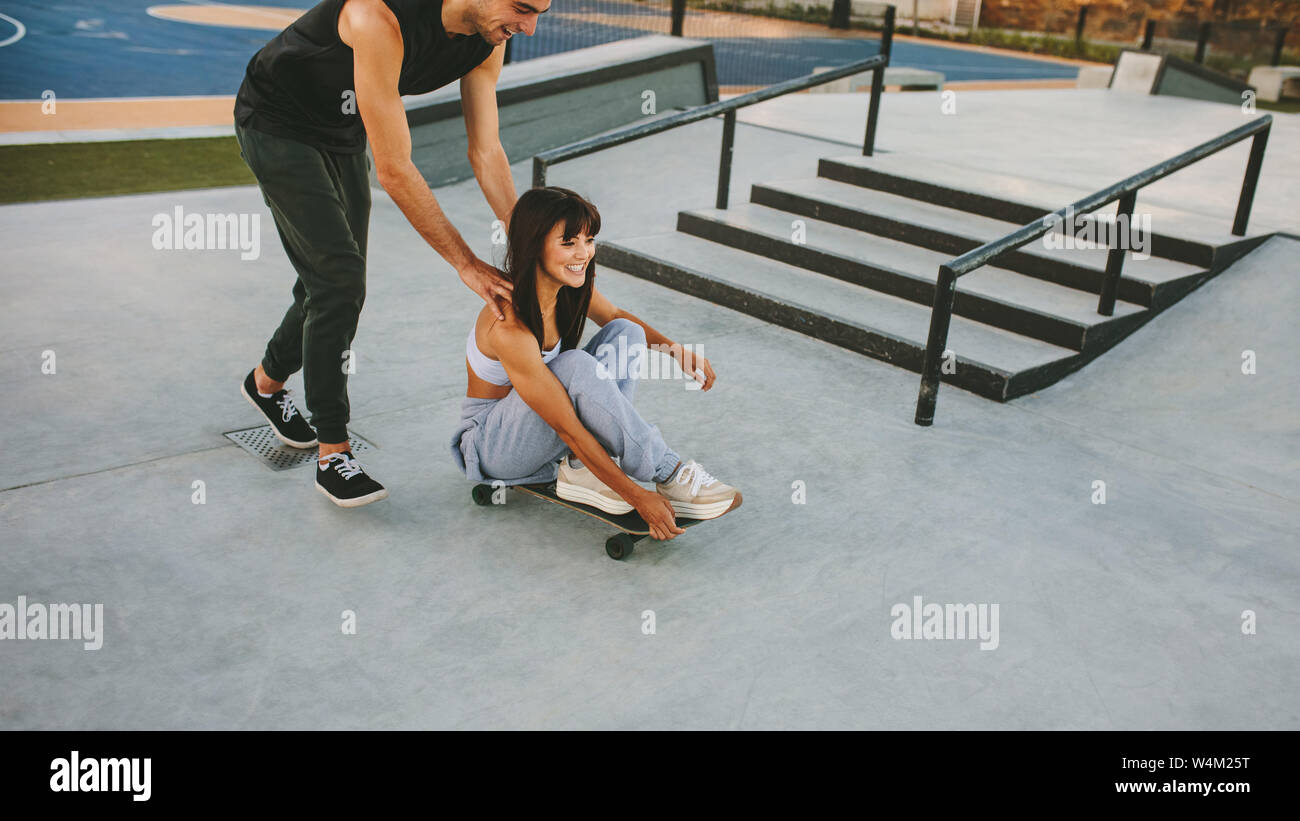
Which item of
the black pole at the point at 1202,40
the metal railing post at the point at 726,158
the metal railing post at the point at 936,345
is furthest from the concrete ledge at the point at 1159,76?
the metal railing post at the point at 936,345

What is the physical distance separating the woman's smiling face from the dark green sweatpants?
2.29 feet

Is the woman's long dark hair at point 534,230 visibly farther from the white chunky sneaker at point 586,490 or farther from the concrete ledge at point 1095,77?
the concrete ledge at point 1095,77

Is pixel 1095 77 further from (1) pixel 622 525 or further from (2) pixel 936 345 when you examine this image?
(1) pixel 622 525

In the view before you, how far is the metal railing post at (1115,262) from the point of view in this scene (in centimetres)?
495

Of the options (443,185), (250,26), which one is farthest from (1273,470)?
(250,26)

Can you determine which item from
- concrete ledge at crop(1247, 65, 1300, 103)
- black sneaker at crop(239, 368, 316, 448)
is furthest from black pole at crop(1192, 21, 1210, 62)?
black sneaker at crop(239, 368, 316, 448)

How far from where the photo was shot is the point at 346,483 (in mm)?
3547

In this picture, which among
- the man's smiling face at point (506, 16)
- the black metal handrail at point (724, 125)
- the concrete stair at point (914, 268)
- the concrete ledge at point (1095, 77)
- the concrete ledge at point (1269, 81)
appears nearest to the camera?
the man's smiling face at point (506, 16)

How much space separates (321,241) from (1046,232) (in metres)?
3.27

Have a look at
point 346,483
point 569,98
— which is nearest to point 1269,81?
point 569,98

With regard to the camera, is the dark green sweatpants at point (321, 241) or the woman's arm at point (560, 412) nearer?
the woman's arm at point (560, 412)

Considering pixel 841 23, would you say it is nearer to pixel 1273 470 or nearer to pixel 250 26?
pixel 250 26
